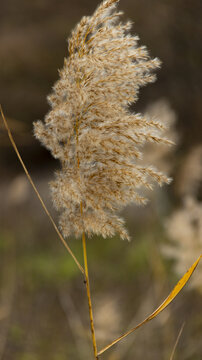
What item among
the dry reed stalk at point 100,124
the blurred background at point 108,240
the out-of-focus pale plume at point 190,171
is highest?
the dry reed stalk at point 100,124

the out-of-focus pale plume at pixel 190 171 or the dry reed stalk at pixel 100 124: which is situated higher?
the dry reed stalk at pixel 100 124

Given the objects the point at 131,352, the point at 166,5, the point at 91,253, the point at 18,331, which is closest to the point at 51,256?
the point at 91,253

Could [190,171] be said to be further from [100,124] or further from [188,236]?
[100,124]

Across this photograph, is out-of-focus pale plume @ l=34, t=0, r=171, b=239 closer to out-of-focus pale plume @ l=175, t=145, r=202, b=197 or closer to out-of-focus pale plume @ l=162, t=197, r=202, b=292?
out-of-focus pale plume @ l=162, t=197, r=202, b=292

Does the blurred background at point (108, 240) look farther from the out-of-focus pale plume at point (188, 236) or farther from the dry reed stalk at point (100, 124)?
the dry reed stalk at point (100, 124)

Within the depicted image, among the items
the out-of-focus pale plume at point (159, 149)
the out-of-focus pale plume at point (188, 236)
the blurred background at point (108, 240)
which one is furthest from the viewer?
the blurred background at point (108, 240)

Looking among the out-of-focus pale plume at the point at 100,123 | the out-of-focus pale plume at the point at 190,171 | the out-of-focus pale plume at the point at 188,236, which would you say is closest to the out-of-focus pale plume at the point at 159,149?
the out-of-focus pale plume at the point at 190,171

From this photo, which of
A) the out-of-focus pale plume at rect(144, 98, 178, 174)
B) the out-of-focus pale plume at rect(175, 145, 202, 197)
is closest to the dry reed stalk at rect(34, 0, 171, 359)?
the out-of-focus pale plume at rect(144, 98, 178, 174)
